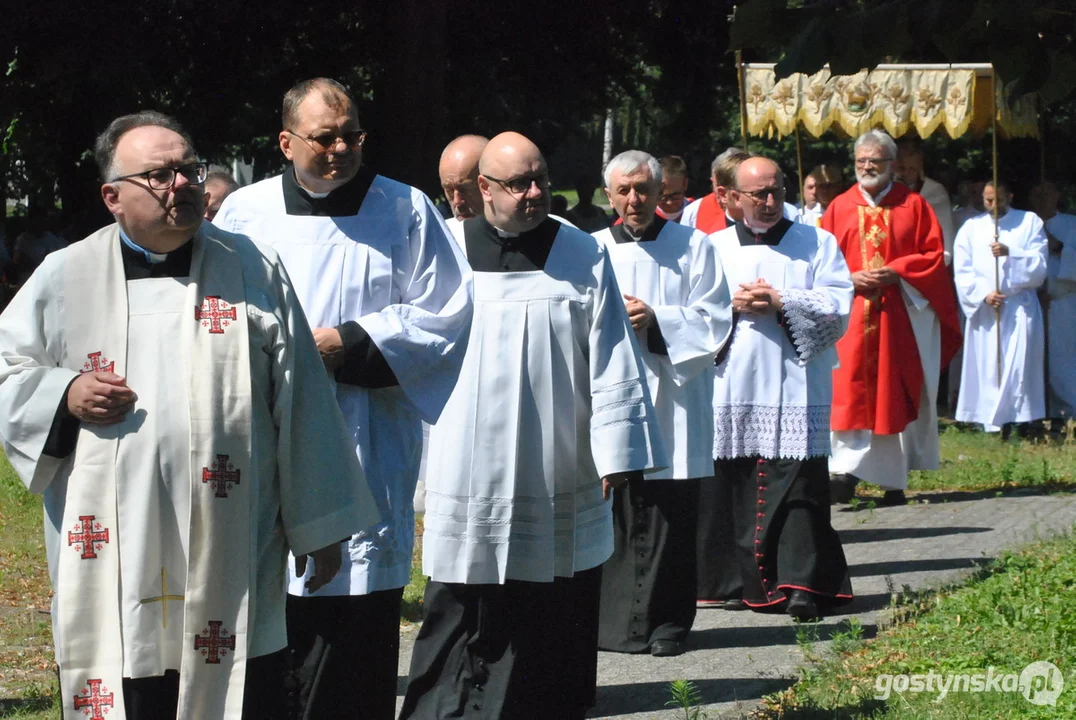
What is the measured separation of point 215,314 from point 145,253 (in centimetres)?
26

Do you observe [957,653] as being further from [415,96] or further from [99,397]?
[415,96]

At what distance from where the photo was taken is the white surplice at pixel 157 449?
3785 mm

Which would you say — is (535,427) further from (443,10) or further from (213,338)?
(443,10)

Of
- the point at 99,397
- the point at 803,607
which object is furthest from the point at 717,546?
the point at 99,397

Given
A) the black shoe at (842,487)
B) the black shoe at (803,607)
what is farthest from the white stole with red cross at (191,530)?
the black shoe at (842,487)

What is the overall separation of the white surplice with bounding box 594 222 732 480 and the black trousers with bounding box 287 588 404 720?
2488 millimetres

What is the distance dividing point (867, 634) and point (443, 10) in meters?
10.1

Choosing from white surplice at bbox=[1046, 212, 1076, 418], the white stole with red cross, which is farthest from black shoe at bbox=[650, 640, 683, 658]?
white surplice at bbox=[1046, 212, 1076, 418]

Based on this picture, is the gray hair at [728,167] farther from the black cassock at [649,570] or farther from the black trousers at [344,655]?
the black trousers at [344,655]

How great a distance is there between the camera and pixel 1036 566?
7.95 m

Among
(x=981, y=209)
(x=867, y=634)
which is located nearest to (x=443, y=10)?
(x=981, y=209)

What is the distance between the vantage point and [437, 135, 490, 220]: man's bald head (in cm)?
663

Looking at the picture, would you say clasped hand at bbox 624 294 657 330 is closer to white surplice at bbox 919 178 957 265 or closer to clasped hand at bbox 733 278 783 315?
clasped hand at bbox 733 278 783 315

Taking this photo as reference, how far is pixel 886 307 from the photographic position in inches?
422
